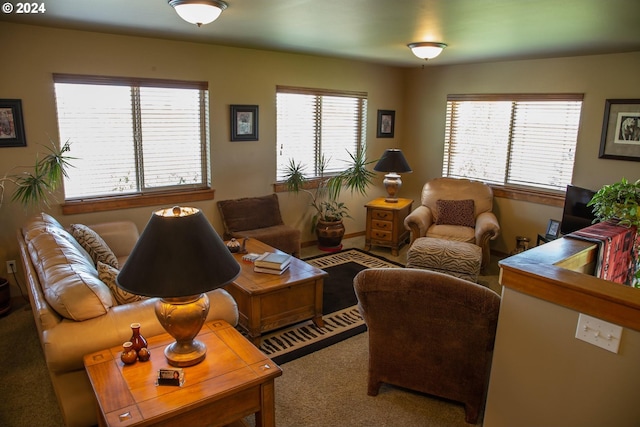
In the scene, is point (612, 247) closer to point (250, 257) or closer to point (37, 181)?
point (250, 257)

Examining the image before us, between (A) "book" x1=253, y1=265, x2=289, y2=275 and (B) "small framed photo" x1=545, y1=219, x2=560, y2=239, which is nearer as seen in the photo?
(A) "book" x1=253, y1=265, x2=289, y2=275

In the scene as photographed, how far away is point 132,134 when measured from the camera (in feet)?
14.8

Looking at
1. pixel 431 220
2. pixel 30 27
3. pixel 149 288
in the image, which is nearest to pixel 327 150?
pixel 431 220

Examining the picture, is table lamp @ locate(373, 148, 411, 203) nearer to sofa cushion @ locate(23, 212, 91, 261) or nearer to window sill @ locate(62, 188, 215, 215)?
window sill @ locate(62, 188, 215, 215)

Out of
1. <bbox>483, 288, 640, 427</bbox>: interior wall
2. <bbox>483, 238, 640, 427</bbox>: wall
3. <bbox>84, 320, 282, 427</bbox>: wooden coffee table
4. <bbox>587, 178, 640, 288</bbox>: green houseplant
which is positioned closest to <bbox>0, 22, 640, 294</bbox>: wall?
<bbox>587, 178, 640, 288</bbox>: green houseplant

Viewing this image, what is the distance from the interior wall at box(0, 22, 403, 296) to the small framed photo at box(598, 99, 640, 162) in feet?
9.26

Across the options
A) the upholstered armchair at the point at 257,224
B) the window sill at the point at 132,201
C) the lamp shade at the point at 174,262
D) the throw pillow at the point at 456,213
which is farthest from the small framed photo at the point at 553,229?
the lamp shade at the point at 174,262

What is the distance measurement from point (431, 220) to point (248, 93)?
269cm

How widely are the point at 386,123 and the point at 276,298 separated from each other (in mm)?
4007

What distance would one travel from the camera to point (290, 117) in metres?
5.66

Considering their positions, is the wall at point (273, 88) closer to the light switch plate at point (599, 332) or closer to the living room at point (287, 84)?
the living room at point (287, 84)

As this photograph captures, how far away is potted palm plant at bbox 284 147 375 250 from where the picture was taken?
5.66 meters

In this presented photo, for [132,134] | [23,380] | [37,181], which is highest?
[132,134]

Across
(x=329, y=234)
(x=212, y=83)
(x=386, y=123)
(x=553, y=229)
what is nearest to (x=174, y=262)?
(x=212, y=83)
